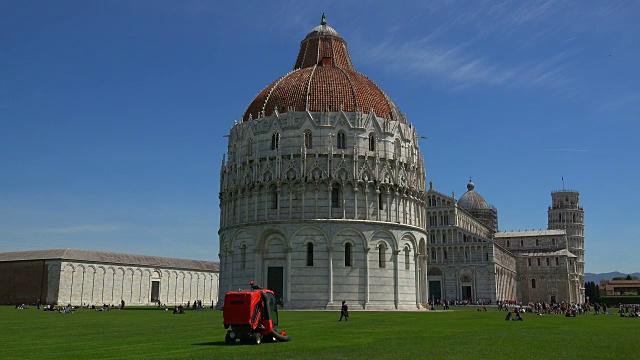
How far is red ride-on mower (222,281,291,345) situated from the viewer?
73.6 ft

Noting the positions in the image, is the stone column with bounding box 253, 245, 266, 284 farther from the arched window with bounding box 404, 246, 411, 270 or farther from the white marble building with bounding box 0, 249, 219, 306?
the white marble building with bounding box 0, 249, 219, 306

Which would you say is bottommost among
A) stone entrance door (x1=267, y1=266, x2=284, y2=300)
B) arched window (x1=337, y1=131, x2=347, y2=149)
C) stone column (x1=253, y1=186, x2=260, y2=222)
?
stone entrance door (x1=267, y1=266, x2=284, y2=300)

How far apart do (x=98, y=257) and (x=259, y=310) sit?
3001 inches

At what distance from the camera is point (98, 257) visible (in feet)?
303

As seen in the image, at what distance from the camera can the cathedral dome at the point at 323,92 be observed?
6088cm

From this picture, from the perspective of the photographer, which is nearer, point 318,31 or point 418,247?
point 418,247

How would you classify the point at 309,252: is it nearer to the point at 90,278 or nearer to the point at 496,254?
the point at 90,278

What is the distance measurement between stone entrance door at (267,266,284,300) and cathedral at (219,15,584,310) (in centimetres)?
9

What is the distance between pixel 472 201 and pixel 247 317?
393ft

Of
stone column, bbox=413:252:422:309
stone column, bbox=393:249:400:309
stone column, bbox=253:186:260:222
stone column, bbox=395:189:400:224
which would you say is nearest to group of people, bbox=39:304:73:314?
stone column, bbox=253:186:260:222

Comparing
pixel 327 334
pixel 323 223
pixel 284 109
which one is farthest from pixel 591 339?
pixel 284 109

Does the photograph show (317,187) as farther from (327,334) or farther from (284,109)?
(327,334)

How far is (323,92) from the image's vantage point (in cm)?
6156

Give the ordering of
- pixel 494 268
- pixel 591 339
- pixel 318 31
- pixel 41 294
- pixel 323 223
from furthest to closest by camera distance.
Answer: pixel 494 268 → pixel 41 294 → pixel 318 31 → pixel 323 223 → pixel 591 339
